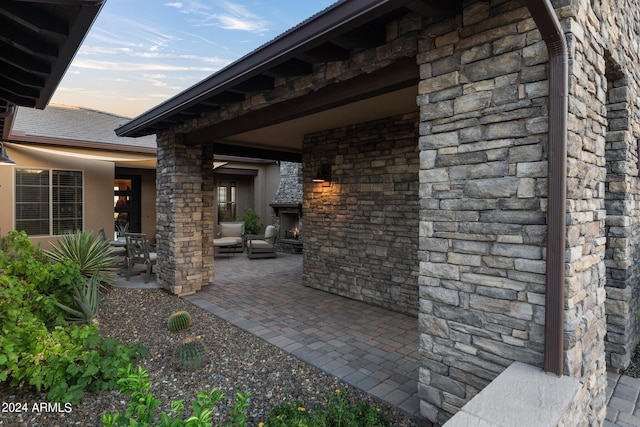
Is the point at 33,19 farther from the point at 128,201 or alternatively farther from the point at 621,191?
the point at 128,201

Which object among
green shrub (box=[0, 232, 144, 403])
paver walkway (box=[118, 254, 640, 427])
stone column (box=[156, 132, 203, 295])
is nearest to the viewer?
green shrub (box=[0, 232, 144, 403])

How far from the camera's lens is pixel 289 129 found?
5.85 metres

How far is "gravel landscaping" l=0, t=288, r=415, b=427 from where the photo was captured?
258 centimetres

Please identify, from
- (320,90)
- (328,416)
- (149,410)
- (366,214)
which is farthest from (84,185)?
(149,410)

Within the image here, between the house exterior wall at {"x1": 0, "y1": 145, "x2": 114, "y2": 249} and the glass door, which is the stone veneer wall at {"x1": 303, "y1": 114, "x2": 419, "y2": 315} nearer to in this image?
the house exterior wall at {"x1": 0, "y1": 145, "x2": 114, "y2": 249}

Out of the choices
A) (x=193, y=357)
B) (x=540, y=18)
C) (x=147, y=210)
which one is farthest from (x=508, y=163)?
(x=147, y=210)

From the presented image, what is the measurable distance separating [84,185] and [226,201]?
450 centimetres

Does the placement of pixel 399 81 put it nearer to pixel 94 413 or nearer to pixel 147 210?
pixel 94 413

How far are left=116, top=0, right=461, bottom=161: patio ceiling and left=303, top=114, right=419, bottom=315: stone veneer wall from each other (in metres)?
0.38

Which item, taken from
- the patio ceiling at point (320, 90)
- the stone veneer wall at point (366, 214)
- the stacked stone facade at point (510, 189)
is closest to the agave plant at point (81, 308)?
the patio ceiling at point (320, 90)

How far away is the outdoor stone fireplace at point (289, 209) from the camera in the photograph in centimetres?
1073

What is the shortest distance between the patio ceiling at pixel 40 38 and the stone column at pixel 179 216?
227 centimetres

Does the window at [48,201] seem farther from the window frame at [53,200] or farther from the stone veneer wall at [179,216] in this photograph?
the stone veneer wall at [179,216]

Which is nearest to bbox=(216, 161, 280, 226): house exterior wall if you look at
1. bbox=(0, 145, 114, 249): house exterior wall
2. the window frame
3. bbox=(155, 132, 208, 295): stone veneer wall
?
bbox=(0, 145, 114, 249): house exterior wall
